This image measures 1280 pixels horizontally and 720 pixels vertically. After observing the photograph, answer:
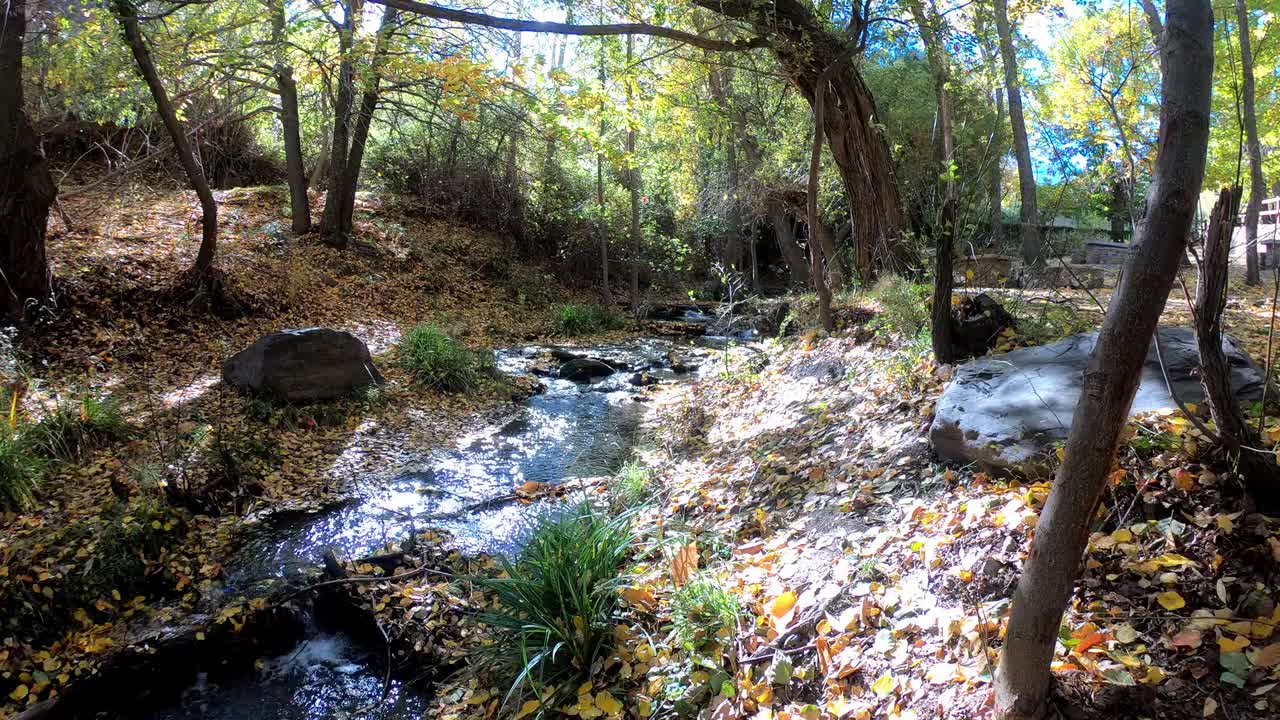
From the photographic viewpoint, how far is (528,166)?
18.1 metres

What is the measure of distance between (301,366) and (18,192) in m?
3.46

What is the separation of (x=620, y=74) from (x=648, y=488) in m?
4.84

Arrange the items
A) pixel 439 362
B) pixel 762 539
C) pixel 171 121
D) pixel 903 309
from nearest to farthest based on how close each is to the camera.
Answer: pixel 762 539
pixel 903 309
pixel 171 121
pixel 439 362

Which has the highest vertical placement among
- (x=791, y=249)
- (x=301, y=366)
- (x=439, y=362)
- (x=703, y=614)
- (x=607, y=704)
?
(x=791, y=249)

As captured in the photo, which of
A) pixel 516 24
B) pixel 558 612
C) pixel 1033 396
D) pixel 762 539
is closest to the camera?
pixel 558 612

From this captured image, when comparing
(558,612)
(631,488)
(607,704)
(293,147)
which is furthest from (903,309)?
(293,147)

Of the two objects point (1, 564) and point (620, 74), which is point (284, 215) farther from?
point (1, 564)

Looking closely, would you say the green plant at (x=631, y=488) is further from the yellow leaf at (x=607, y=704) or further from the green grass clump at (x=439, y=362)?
the green grass clump at (x=439, y=362)

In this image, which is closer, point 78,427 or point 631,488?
point 631,488

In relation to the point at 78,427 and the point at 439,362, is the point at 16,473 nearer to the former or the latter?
the point at 78,427

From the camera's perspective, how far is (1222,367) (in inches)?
90.7

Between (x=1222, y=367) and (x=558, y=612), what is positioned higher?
(x=1222, y=367)

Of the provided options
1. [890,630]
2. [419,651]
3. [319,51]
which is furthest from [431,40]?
[890,630]

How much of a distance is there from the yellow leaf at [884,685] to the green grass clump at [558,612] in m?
1.34
